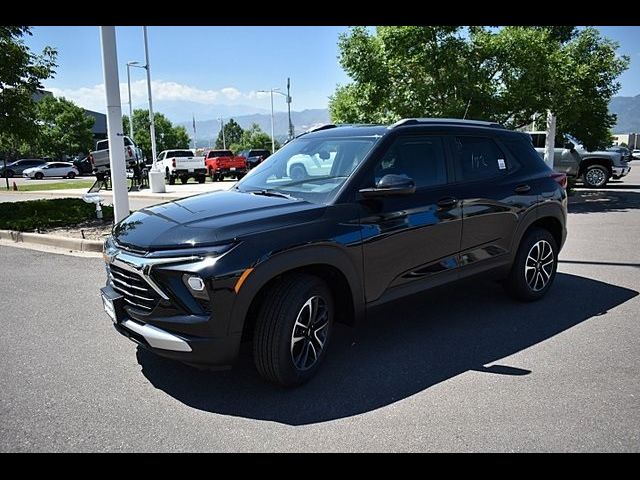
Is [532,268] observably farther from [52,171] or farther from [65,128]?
[65,128]

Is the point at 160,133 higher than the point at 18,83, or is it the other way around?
the point at 160,133

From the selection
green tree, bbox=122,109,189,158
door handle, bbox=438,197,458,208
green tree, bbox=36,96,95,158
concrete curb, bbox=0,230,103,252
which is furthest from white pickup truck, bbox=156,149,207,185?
green tree, bbox=122,109,189,158

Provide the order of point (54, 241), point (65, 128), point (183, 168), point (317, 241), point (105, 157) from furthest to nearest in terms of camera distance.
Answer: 1. point (65, 128)
2. point (183, 168)
3. point (105, 157)
4. point (54, 241)
5. point (317, 241)

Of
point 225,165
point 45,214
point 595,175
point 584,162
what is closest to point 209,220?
point 45,214

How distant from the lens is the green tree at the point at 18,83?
423 inches

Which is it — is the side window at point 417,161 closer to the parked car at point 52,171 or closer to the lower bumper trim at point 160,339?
the lower bumper trim at point 160,339

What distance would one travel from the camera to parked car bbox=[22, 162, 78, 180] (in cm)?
3922

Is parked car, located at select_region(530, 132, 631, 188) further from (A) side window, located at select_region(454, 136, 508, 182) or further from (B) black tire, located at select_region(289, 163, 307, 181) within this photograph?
(B) black tire, located at select_region(289, 163, 307, 181)

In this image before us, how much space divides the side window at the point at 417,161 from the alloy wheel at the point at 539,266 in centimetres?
155

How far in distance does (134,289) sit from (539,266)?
13.2 feet

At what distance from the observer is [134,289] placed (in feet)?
10.8

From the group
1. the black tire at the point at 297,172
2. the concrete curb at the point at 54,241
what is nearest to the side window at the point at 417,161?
the black tire at the point at 297,172

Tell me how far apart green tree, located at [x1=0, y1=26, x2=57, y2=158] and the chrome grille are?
31.9 ft
